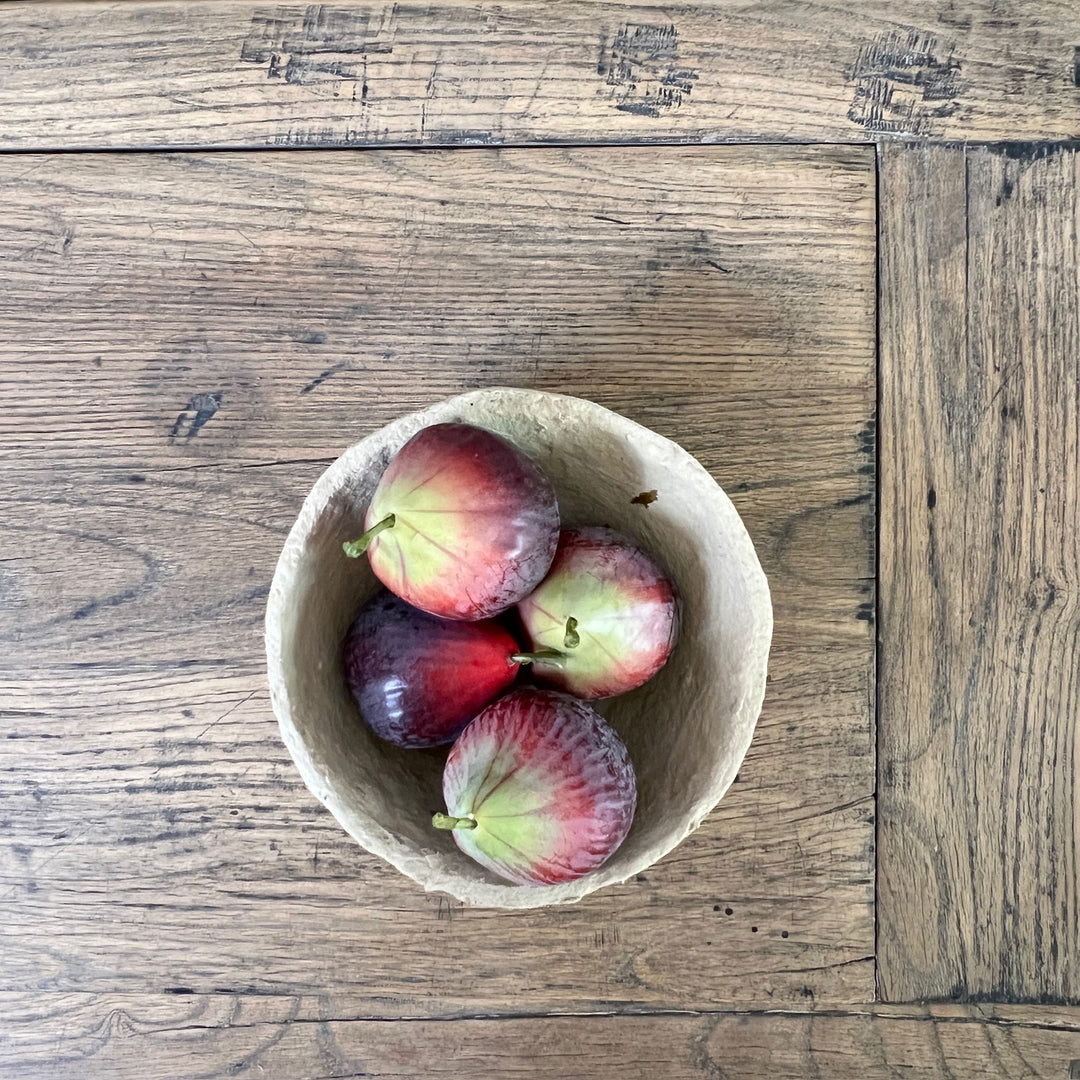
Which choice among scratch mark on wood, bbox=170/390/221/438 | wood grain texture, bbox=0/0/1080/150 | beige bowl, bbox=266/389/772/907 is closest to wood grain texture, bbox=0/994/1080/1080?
beige bowl, bbox=266/389/772/907

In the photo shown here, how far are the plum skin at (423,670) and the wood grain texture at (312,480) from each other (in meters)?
0.17

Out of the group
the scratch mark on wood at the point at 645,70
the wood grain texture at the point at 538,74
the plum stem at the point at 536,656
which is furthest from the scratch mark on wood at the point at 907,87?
the plum stem at the point at 536,656

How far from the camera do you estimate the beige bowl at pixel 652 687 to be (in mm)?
574

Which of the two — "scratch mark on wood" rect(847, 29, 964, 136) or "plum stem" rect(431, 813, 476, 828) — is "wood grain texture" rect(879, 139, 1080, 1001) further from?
"plum stem" rect(431, 813, 476, 828)

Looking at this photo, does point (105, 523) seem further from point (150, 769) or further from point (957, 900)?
point (957, 900)

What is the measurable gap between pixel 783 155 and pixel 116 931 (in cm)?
84

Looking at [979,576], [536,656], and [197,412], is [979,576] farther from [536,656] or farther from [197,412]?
[197,412]

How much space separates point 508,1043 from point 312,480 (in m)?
0.48

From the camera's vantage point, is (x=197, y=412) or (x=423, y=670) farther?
(x=197, y=412)

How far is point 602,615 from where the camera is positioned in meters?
0.59

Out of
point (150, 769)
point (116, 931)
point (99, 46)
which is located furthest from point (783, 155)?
point (116, 931)

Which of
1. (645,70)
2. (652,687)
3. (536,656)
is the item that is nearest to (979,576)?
(652,687)

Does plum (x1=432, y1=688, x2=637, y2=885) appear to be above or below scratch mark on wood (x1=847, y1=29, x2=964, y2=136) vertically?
below

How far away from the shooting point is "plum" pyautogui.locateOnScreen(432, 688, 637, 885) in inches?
21.5
